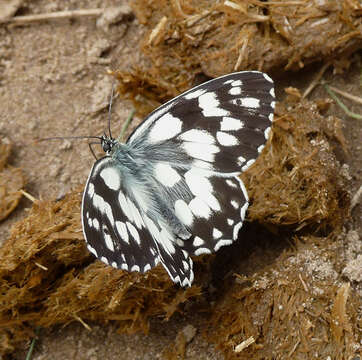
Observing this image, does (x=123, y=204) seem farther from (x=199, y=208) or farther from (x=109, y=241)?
(x=199, y=208)

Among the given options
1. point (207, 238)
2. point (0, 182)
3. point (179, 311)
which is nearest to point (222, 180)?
point (207, 238)

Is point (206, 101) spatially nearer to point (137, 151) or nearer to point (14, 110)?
point (137, 151)

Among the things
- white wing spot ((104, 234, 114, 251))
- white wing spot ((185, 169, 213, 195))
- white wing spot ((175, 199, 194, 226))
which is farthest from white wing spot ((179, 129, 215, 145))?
white wing spot ((104, 234, 114, 251))

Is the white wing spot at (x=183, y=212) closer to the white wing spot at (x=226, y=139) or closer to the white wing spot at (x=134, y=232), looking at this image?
the white wing spot at (x=134, y=232)

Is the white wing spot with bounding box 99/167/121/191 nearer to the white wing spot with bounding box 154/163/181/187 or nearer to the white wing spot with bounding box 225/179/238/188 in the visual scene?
the white wing spot with bounding box 154/163/181/187

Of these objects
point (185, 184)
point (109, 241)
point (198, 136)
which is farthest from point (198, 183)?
point (109, 241)

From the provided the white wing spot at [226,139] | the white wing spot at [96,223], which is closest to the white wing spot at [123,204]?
the white wing spot at [96,223]

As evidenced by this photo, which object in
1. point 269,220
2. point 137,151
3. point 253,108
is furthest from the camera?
point 269,220
